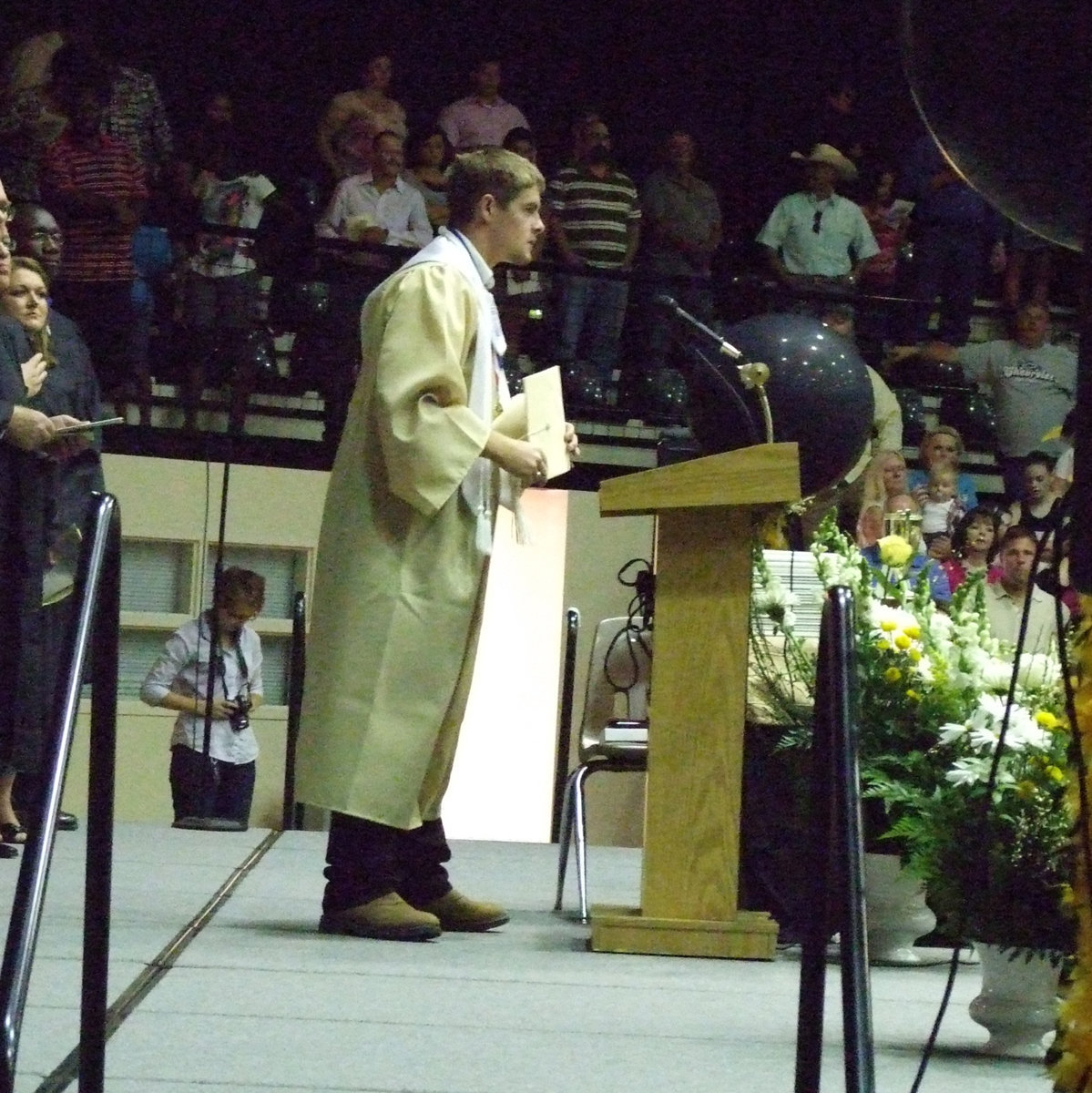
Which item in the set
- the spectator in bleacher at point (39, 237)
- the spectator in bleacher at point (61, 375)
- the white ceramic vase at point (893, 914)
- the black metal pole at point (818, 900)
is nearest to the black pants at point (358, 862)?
the white ceramic vase at point (893, 914)

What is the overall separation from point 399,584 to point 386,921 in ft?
2.22

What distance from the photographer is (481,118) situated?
10977 millimetres

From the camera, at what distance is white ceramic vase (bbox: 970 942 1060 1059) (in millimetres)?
3271

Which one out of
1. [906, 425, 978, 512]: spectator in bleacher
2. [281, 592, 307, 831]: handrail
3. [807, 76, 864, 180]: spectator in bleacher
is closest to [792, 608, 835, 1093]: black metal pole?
[281, 592, 307, 831]: handrail

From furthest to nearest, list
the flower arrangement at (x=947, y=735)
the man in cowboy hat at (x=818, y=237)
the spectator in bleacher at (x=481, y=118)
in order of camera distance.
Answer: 1. the man in cowboy hat at (x=818, y=237)
2. the spectator in bleacher at (x=481, y=118)
3. the flower arrangement at (x=947, y=735)

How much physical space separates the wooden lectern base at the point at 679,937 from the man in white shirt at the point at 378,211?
6.20 meters

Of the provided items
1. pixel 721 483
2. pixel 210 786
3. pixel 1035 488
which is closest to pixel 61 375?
pixel 210 786

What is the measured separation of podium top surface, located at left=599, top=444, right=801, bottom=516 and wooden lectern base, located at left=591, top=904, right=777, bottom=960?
0.84 m

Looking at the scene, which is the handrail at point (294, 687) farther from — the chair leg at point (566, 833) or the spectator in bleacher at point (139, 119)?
the spectator in bleacher at point (139, 119)

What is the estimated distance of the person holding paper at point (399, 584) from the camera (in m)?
4.11

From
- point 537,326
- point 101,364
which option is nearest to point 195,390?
point 101,364

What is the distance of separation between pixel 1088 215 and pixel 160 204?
356 inches

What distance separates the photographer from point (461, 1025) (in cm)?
322

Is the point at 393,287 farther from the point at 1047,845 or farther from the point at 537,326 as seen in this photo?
the point at 537,326
